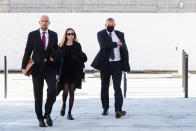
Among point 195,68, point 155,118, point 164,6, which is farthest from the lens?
point 164,6

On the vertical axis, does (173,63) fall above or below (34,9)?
below

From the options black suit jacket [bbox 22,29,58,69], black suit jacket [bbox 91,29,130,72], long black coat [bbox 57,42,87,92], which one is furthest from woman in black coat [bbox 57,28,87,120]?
black suit jacket [bbox 22,29,58,69]

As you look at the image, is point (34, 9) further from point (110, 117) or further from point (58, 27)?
point (110, 117)

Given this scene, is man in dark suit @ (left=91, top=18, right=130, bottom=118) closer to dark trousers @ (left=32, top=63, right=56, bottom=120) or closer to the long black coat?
the long black coat

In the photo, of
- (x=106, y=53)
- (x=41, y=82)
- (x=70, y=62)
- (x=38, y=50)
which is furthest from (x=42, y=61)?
(x=106, y=53)

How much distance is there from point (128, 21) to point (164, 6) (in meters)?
2.49

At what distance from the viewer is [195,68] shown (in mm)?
22766

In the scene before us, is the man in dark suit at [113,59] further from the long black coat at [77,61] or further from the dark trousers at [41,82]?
the dark trousers at [41,82]

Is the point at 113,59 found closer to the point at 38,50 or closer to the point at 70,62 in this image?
the point at 70,62

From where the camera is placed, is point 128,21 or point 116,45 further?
point 128,21

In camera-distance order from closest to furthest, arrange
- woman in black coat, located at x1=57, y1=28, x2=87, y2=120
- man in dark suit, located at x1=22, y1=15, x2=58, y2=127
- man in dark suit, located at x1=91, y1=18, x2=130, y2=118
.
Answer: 1. man in dark suit, located at x1=22, y1=15, x2=58, y2=127
2. woman in black coat, located at x1=57, y1=28, x2=87, y2=120
3. man in dark suit, located at x1=91, y1=18, x2=130, y2=118

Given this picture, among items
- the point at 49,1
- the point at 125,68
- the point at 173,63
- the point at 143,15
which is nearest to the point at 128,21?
the point at 143,15

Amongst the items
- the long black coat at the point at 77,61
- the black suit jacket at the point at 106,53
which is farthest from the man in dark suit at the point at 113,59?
the long black coat at the point at 77,61

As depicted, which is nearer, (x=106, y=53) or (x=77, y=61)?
(x=77, y=61)
